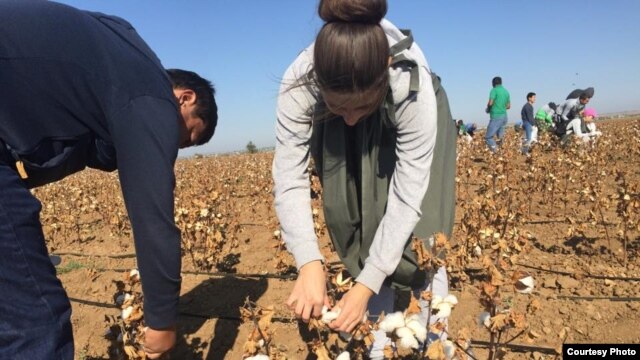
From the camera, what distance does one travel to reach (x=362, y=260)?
1.88 m

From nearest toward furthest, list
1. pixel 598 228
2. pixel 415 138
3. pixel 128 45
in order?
pixel 128 45
pixel 415 138
pixel 598 228

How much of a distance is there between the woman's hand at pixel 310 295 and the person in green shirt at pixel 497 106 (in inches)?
366

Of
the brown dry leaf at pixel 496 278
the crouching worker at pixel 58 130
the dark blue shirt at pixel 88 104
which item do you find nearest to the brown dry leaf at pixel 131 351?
the crouching worker at pixel 58 130

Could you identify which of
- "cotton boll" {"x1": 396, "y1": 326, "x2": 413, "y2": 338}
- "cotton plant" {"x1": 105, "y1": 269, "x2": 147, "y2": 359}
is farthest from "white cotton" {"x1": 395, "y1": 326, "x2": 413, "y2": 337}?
"cotton plant" {"x1": 105, "y1": 269, "x2": 147, "y2": 359}

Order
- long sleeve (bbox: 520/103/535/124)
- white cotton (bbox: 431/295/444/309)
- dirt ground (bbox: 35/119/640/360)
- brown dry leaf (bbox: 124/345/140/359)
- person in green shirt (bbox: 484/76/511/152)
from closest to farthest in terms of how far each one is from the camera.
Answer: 1. white cotton (bbox: 431/295/444/309)
2. brown dry leaf (bbox: 124/345/140/359)
3. dirt ground (bbox: 35/119/640/360)
4. person in green shirt (bbox: 484/76/511/152)
5. long sleeve (bbox: 520/103/535/124)

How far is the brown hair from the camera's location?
1.25 metres

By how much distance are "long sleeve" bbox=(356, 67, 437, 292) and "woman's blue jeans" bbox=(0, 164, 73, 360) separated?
0.97 meters

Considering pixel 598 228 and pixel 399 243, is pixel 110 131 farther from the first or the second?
pixel 598 228

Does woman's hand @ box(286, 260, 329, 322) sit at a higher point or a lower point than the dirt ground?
higher

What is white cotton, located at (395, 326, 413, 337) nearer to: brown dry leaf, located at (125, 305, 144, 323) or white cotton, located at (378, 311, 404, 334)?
white cotton, located at (378, 311, 404, 334)

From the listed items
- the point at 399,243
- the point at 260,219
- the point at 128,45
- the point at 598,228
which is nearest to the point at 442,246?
the point at 399,243

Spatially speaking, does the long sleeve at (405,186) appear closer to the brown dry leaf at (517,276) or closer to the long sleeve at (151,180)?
the brown dry leaf at (517,276)

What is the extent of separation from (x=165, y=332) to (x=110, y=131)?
0.75 m

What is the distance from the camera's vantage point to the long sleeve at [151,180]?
131cm
